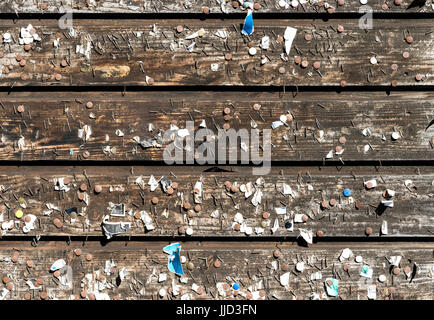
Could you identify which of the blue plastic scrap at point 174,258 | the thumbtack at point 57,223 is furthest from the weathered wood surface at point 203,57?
the blue plastic scrap at point 174,258

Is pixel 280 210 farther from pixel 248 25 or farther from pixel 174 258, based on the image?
pixel 248 25

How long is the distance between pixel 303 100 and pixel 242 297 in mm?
891

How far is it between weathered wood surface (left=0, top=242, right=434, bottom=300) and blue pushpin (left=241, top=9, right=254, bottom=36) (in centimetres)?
93

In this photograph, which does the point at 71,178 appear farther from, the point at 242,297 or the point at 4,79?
the point at 242,297

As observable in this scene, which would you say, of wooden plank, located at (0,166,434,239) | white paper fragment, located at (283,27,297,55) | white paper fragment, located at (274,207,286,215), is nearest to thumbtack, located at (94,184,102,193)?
wooden plank, located at (0,166,434,239)

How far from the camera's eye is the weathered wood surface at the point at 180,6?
1.51m

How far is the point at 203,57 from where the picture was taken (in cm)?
152

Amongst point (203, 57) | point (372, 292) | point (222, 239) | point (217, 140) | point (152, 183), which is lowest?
point (372, 292)

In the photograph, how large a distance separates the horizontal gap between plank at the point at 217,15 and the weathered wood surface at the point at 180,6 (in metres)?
0.01

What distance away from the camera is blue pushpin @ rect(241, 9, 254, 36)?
1494mm

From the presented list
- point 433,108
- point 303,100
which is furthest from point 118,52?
point 433,108

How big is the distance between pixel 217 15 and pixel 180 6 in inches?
6.4

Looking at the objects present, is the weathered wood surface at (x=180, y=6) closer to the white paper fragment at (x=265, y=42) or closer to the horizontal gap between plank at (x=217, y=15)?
the horizontal gap between plank at (x=217, y=15)

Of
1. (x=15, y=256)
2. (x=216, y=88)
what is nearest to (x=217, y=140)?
(x=216, y=88)
